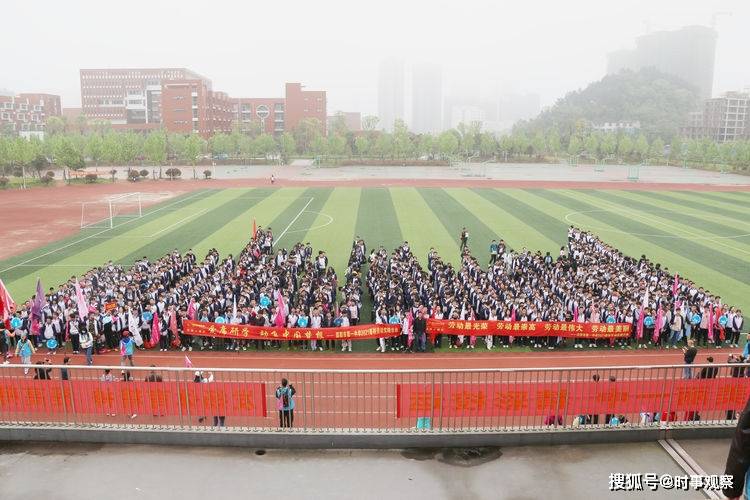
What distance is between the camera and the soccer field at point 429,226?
23.3 m

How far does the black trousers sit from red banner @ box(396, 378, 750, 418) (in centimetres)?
155

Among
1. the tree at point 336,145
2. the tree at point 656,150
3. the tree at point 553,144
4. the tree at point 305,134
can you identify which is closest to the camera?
the tree at point 336,145

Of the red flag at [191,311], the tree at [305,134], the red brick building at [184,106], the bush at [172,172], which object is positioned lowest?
the red flag at [191,311]

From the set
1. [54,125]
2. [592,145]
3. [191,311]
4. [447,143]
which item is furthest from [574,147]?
[54,125]

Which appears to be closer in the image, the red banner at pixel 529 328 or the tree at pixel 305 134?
the red banner at pixel 529 328

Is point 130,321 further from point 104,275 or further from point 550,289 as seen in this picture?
point 550,289

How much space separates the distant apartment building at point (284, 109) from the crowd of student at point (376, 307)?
339 feet

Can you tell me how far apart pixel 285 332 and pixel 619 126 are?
155 m

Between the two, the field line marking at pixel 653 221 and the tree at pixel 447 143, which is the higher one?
the tree at pixel 447 143

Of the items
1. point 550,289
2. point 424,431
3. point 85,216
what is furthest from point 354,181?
point 424,431

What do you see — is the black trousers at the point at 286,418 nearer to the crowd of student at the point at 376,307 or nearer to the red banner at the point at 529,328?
the crowd of student at the point at 376,307

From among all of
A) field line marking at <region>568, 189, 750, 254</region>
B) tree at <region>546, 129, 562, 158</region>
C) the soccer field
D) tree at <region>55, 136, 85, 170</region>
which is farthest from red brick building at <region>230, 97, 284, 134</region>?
field line marking at <region>568, 189, 750, 254</region>

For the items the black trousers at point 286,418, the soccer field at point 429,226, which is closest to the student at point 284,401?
the black trousers at point 286,418

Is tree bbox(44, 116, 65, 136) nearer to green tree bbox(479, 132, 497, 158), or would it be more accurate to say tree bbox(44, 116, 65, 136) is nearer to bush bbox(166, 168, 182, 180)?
bush bbox(166, 168, 182, 180)
